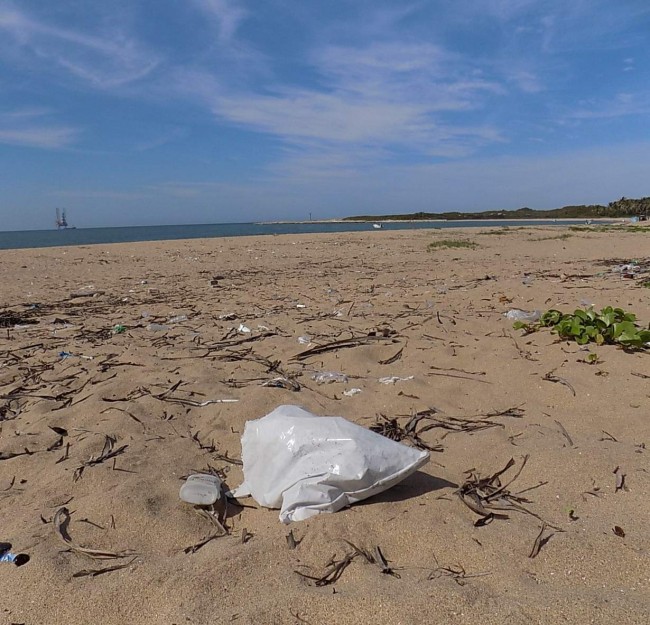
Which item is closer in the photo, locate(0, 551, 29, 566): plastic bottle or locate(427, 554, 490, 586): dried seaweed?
locate(427, 554, 490, 586): dried seaweed

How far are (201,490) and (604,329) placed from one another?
3.00 meters

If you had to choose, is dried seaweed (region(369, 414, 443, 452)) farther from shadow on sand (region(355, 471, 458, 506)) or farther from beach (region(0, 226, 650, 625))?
shadow on sand (region(355, 471, 458, 506))

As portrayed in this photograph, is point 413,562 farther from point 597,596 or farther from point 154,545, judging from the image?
point 154,545

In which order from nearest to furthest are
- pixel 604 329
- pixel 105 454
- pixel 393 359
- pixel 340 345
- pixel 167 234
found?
pixel 105 454 → pixel 604 329 → pixel 393 359 → pixel 340 345 → pixel 167 234

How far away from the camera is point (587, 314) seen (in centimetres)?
353

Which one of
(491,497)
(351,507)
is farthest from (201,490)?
(491,497)

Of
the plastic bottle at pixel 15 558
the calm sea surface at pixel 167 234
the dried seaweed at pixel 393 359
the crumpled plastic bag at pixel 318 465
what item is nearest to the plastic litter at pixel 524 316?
the dried seaweed at pixel 393 359

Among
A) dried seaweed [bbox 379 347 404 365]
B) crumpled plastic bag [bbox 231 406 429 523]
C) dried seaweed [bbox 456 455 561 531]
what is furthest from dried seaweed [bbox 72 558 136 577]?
dried seaweed [bbox 379 347 404 365]

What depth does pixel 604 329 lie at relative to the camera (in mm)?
3416

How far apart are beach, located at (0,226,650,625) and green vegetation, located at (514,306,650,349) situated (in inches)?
3.2

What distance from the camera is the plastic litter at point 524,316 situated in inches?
166

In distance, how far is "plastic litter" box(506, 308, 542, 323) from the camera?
13.9 ft

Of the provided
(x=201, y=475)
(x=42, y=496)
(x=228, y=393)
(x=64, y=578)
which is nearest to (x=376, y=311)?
(x=228, y=393)

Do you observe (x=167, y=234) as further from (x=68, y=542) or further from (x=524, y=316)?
(x=68, y=542)
